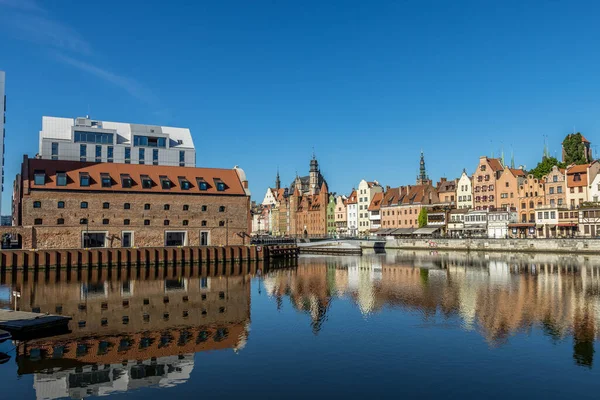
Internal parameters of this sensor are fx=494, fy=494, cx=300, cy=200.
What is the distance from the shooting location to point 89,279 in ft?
146

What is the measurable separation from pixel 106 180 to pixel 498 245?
2430 inches

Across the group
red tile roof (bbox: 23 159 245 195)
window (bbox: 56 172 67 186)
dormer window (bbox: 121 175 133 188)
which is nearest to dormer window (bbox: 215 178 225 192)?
red tile roof (bbox: 23 159 245 195)

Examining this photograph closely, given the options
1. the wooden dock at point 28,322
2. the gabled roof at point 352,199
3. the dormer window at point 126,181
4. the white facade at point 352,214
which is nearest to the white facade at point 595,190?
the white facade at point 352,214

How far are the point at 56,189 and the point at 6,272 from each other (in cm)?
1270

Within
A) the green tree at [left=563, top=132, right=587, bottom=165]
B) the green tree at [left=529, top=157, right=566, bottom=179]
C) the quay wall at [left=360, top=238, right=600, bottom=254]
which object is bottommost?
the quay wall at [left=360, top=238, right=600, bottom=254]

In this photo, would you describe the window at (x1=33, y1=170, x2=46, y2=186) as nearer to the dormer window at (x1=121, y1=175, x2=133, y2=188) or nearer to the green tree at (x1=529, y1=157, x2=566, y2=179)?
the dormer window at (x1=121, y1=175, x2=133, y2=188)

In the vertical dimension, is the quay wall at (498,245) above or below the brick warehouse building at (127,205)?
below

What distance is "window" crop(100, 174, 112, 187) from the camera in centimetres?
6222

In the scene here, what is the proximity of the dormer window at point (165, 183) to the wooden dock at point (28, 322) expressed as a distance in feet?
136

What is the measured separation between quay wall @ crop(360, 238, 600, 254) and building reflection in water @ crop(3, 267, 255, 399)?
53.8 meters

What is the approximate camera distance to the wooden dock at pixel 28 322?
2220 centimetres

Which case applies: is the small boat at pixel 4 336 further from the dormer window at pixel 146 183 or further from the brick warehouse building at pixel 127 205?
the dormer window at pixel 146 183

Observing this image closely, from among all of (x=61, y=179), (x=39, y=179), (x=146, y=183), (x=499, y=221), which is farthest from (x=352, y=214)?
(x=39, y=179)

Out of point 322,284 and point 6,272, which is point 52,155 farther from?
point 322,284
